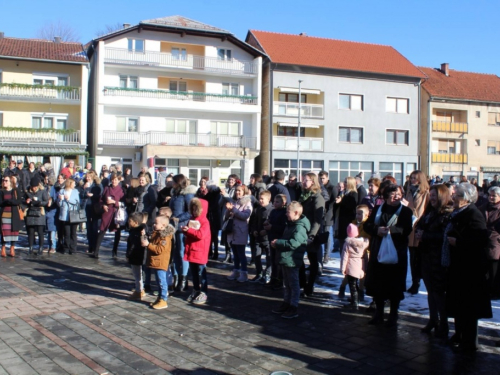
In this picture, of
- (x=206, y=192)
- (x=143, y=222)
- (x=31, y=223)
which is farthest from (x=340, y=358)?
(x=31, y=223)

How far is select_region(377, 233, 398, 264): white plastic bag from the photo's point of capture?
21.9 feet

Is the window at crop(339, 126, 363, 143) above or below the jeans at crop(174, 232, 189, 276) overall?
above

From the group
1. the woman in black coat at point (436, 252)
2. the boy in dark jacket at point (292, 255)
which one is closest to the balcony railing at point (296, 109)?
the boy in dark jacket at point (292, 255)

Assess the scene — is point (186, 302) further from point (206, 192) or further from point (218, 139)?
point (218, 139)

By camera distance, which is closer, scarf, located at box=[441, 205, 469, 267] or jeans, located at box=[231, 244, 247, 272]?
scarf, located at box=[441, 205, 469, 267]

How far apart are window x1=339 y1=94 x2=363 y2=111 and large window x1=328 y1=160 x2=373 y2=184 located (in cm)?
453

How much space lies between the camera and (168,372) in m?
5.10

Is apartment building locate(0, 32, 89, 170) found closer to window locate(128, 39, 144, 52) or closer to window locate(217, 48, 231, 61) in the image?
window locate(128, 39, 144, 52)

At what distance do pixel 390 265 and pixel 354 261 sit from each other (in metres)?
1.13

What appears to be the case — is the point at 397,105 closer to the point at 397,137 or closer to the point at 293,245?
the point at 397,137

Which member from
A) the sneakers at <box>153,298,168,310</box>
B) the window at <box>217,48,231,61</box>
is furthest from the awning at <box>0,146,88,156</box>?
the sneakers at <box>153,298,168,310</box>

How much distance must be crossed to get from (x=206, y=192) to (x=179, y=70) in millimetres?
26756

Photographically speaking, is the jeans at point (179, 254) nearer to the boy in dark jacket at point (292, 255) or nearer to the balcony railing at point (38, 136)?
the boy in dark jacket at point (292, 255)

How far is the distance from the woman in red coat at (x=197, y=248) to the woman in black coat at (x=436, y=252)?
329cm
